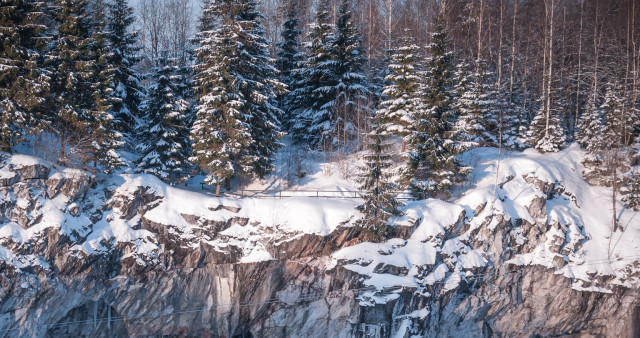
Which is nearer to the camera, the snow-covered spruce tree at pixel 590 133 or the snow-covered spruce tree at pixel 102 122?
the snow-covered spruce tree at pixel 102 122

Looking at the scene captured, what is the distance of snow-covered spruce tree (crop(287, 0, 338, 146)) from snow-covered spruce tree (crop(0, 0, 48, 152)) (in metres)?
16.1

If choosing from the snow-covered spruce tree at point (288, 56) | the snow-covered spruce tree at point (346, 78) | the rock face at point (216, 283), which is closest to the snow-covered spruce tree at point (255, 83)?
the rock face at point (216, 283)

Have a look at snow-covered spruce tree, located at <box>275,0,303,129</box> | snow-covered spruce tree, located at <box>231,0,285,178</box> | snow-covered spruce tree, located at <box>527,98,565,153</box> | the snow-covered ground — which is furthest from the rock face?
snow-covered spruce tree, located at <box>275,0,303,129</box>

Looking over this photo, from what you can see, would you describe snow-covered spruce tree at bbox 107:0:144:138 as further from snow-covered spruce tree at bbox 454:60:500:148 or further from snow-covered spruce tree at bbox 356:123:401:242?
snow-covered spruce tree at bbox 454:60:500:148

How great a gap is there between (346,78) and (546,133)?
1454 centimetres

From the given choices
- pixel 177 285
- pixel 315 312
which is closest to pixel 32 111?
pixel 177 285

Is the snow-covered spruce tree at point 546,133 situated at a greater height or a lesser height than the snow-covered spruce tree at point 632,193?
greater

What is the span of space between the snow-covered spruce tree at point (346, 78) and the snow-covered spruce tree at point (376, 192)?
8952 mm

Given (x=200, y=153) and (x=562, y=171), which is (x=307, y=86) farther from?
(x=562, y=171)

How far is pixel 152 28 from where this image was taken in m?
41.6

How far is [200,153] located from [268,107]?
4.91 m

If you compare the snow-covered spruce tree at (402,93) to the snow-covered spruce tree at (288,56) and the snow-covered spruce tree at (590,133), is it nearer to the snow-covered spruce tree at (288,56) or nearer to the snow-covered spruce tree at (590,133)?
the snow-covered spruce tree at (288,56)

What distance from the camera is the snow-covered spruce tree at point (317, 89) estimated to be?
1155 inches

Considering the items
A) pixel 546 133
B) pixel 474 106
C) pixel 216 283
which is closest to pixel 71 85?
pixel 216 283
